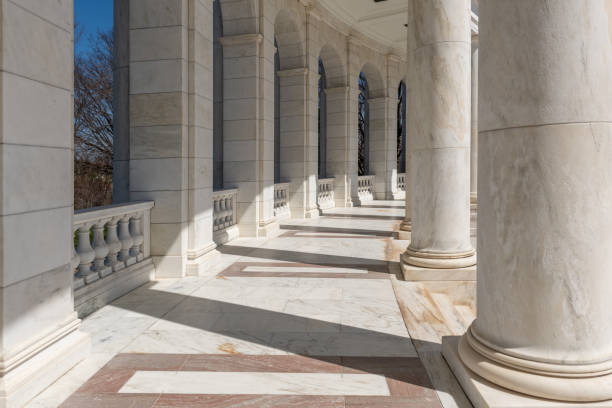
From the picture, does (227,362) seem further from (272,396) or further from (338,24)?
(338,24)

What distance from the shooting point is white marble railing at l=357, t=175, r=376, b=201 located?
109 ft

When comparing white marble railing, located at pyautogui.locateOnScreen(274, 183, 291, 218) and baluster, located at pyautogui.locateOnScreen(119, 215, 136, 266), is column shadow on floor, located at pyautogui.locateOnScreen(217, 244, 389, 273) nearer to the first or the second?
baluster, located at pyautogui.locateOnScreen(119, 215, 136, 266)

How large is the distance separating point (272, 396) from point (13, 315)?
9.52 ft

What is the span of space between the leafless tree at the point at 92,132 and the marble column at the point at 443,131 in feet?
88.2

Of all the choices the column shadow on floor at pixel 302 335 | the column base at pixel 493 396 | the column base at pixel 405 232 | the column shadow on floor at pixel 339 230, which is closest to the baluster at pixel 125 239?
the column shadow on floor at pixel 302 335

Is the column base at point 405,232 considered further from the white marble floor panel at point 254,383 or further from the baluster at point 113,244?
the white marble floor panel at point 254,383

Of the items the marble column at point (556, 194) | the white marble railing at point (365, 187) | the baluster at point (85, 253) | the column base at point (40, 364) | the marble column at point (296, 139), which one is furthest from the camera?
the white marble railing at point (365, 187)

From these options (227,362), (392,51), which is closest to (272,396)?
(227,362)

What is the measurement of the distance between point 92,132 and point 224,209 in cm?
2147

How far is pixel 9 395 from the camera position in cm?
473

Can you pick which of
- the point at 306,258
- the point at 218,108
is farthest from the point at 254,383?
the point at 218,108

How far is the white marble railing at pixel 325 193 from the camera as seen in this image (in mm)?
26994

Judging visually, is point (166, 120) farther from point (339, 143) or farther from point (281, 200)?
point (339, 143)

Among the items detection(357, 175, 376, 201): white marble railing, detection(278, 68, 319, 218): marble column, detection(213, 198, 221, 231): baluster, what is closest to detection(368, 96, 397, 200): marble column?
detection(357, 175, 376, 201): white marble railing
